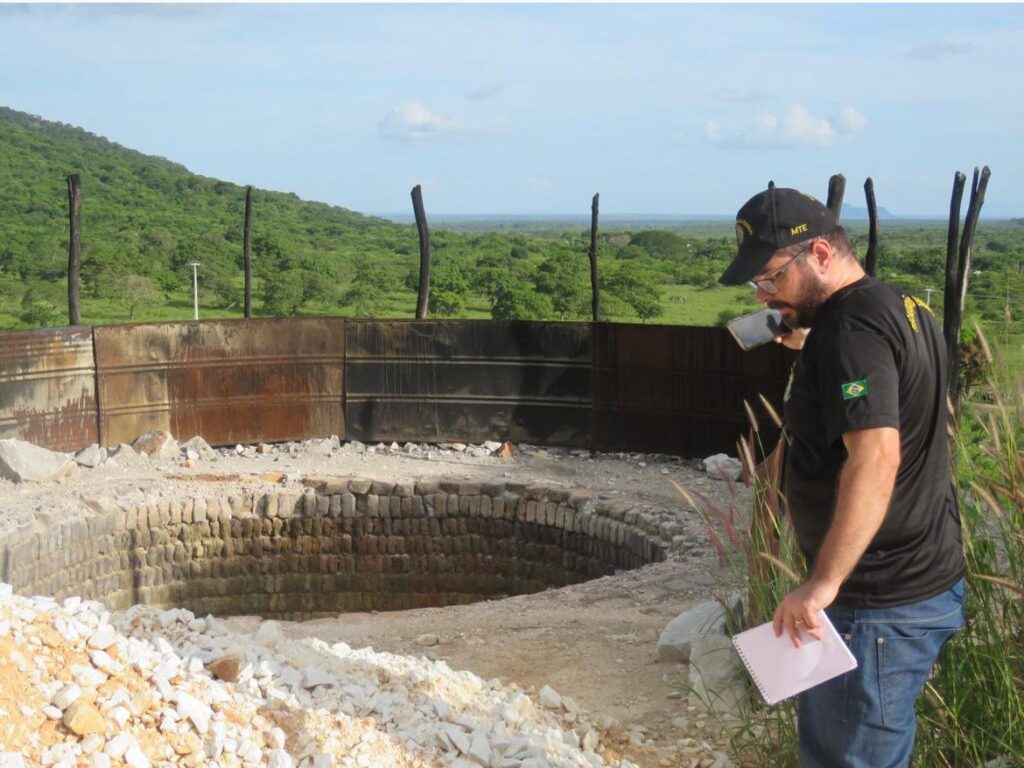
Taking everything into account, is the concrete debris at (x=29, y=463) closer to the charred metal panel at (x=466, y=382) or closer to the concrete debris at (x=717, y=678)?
the charred metal panel at (x=466, y=382)

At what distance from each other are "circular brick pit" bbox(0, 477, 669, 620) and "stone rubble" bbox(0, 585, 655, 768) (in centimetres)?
526

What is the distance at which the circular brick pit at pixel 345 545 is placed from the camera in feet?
34.1

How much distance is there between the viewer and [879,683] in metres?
3.15

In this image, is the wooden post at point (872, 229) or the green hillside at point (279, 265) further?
the green hillside at point (279, 265)

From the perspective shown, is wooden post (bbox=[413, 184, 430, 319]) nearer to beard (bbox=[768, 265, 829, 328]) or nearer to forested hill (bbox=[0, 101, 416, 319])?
beard (bbox=[768, 265, 829, 328])

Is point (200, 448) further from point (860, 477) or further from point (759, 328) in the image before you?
point (860, 477)

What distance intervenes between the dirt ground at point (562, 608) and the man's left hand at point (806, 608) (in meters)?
1.29

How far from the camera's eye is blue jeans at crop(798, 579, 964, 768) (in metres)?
3.14

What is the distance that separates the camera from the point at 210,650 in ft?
16.3

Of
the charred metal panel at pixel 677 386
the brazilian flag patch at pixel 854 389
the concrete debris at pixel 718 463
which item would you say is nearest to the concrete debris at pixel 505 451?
the charred metal panel at pixel 677 386

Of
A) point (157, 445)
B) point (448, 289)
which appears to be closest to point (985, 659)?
point (157, 445)

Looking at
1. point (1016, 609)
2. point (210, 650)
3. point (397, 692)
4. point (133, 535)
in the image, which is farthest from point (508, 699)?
point (133, 535)

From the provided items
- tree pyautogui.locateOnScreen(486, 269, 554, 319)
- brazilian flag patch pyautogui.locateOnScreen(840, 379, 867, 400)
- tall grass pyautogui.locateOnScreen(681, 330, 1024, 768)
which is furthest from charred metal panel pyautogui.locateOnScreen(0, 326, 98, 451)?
tree pyautogui.locateOnScreen(486, 269, 554, 319)

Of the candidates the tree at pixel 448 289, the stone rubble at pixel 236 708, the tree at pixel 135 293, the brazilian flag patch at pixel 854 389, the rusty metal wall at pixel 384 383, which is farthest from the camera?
the tree at pixel 448 289
